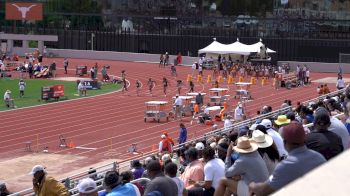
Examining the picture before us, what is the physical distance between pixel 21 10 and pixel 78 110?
39.8 metres

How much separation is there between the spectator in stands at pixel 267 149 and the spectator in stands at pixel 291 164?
1756 millimetres

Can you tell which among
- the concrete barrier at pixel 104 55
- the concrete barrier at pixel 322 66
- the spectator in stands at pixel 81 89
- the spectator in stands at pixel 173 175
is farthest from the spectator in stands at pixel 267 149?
the concrete barrier at pixel 104 55

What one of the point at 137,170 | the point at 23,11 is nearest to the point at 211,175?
the point at 137,170

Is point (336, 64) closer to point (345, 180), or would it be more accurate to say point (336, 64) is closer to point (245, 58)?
point (245, 58)

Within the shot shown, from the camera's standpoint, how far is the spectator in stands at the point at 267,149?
786 centimetres

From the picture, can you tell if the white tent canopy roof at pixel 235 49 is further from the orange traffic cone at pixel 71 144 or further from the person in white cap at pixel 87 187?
the person in white cap at pixel 87 187

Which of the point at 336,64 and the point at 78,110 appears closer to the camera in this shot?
the point at 78,110

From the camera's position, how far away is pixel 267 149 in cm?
812

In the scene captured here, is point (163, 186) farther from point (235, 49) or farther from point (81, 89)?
point (235, 49)

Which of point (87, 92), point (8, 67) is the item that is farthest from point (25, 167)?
point (8, 67)

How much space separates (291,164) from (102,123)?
27848 mm

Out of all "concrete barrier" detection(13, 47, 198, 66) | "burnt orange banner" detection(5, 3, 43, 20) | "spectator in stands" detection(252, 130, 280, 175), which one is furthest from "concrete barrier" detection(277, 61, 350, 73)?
"spectator in stands" detection(252, 130, 280, 175)

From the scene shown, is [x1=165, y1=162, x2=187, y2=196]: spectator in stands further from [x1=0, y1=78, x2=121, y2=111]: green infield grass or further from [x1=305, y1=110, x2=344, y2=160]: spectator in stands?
[x1=0, y1=78, x2=121, y2=111]: green infield grass

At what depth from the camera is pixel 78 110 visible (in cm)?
3709
